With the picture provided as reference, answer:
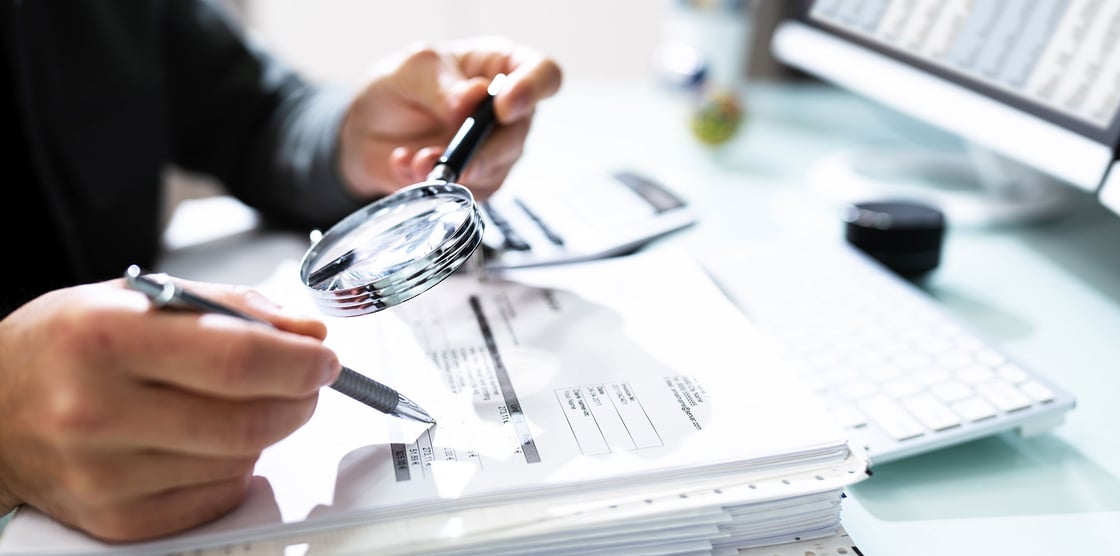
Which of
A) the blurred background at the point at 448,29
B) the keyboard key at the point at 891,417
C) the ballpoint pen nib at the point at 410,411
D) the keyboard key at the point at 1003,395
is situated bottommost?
the blurred background at the point at 448,29

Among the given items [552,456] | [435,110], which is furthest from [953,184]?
[552,456]

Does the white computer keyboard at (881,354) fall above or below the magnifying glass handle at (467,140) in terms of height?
below

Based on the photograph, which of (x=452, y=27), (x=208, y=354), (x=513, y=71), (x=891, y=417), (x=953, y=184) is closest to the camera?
(x=208, y=354)

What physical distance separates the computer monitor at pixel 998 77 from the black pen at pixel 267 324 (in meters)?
0.49

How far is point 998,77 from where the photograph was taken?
67 centimetres

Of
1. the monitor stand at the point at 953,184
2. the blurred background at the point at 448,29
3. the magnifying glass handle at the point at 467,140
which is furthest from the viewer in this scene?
the blurred background at the point at 448,29

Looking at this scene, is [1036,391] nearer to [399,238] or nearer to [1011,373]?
[1011,373]

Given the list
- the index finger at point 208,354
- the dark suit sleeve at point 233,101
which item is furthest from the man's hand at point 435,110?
the index finger at point 208,354

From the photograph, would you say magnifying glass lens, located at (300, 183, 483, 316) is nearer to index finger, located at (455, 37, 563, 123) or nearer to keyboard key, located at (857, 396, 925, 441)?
index finger, located at (455, 37, 563, 123)

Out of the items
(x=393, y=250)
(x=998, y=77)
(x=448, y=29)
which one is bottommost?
(x=448, y=29)

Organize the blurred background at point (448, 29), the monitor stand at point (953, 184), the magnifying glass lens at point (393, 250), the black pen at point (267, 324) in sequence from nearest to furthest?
the black pen at point (267, 324)
the magnifying glass lens at point (393, 250)
the monitor stand at point (953, 184)
the blurred background at point (448, 29)

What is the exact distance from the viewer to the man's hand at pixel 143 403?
0.32 metres

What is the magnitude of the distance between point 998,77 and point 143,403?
0.65 metres

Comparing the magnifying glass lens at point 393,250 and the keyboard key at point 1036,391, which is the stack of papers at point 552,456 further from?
the keyboard key at point 1036,391
